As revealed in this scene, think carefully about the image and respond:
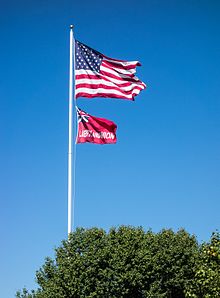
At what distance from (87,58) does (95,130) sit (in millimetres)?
4363

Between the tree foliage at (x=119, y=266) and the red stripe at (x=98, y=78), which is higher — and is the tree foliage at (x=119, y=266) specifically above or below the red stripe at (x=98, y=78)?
below

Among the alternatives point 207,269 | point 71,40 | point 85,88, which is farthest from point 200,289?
point 71,40

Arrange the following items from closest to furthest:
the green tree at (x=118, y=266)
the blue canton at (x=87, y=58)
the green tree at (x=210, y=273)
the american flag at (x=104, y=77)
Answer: the green tree at (x=210, y=273) → the american flag at (x=104, y=77) → the blue canton at (x=87, y=58) → the green tree at (x=118, y=266)

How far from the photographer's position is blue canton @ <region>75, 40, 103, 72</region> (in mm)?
34594

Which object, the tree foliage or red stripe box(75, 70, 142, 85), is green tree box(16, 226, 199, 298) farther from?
red stripe box(75, 70, 142, 85)

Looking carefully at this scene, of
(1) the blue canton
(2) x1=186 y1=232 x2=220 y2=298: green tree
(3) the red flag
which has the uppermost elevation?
(1) the blue canton

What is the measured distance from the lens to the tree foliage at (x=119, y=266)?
42.5m

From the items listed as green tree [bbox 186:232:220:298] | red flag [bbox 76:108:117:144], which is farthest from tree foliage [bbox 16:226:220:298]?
red flag [bbox 76:108:117:144]

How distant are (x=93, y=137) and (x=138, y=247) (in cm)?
1447

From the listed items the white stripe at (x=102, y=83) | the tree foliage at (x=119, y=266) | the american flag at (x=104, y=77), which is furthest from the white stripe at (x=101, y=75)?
the tree foliage at (x=119, y=266)

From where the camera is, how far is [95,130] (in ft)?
110

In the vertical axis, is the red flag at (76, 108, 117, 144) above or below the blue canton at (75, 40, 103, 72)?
below

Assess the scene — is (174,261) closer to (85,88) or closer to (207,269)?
(207,269)

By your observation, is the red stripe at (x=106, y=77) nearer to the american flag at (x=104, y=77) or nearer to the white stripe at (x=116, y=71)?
the american flag at (x=104, y=77)
